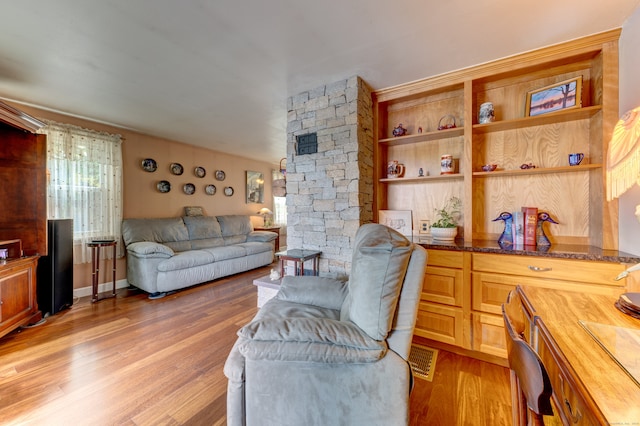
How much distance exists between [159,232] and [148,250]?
71 centimetres

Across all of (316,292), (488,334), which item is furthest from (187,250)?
(488,334)

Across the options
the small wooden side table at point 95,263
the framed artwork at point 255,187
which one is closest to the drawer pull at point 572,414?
the small wooden side table at point 95,263

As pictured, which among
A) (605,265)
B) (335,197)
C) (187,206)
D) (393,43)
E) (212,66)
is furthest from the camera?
(187,206)

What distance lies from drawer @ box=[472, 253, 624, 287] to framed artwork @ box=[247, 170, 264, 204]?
16.6 ft

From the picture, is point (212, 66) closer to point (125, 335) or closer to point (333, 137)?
point (333, 137)

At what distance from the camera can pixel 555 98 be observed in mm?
1905

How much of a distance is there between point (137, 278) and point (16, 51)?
2.65 meters

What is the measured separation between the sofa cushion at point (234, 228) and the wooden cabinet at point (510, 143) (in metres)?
3.42

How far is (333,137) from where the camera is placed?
2.40m

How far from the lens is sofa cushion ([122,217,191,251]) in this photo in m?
3.56

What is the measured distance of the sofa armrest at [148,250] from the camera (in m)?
3.27

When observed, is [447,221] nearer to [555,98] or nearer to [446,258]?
[446,258]

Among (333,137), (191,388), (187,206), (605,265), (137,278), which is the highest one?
(333,137)

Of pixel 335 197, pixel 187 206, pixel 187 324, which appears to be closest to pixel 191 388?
pixel 187 324
